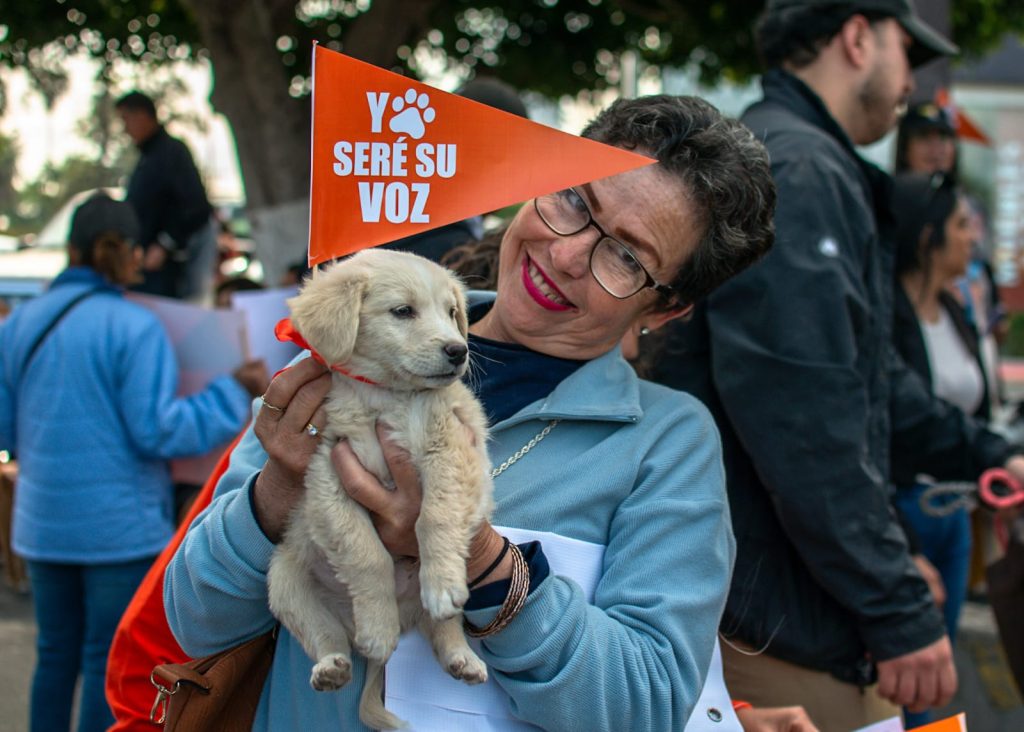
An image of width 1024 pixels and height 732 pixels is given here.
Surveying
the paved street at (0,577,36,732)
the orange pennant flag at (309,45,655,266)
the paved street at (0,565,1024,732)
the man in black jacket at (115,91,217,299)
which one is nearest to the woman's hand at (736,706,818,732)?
the orange pennant flag at (309,45,655,266)

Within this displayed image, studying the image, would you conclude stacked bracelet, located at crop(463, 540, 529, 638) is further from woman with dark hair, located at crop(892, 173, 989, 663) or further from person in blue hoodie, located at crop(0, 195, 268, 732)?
woman with dark hair, located at crop(892, 173, 989, 663)

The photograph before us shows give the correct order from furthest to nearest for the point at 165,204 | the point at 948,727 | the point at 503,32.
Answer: the point at 503,32
the point at 165,204
the point at 948,727

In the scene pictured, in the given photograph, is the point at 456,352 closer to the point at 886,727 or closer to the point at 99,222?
the point at 886,727

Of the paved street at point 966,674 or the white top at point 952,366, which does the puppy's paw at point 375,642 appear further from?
the paved street at point 966,674

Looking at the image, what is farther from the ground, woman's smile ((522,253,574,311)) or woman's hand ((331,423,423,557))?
woman's smile ((522,253,574,311))

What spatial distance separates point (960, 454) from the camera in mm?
3596

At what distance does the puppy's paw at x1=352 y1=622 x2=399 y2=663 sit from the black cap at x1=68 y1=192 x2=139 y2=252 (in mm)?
3192

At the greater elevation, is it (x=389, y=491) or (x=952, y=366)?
(x=389, y=491)

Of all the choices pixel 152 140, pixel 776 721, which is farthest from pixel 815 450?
pixel 152 140

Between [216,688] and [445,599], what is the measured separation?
19.3 inches

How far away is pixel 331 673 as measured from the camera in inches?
65.8

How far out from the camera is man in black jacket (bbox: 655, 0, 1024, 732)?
99.3 inches

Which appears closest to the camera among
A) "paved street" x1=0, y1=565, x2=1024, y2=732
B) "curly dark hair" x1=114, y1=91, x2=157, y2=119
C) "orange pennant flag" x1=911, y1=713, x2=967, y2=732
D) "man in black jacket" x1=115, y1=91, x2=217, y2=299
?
"orange pennant flag" x1=911, y1=713, x2=967, y2=732

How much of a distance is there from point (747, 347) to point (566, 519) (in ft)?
2.92
